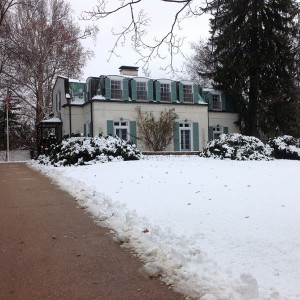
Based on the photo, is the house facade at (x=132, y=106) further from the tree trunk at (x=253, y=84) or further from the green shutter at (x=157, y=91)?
the tree trunk at (x=253, y=84)

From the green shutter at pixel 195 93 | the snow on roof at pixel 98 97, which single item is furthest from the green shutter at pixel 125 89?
the green shutter at pixel 195 93

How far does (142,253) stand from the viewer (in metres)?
3.48

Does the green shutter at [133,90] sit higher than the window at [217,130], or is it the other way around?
the green shutter at [133,90]

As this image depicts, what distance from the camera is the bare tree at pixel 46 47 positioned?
1029 inches

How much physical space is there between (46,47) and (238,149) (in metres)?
18.9

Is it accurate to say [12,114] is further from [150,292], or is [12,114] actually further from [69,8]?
[150,292]

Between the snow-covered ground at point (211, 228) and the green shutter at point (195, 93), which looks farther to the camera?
the green shutter at point (195, 93)

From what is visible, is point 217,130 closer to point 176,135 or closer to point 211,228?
point 176,135

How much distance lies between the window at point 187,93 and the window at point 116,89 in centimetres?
450

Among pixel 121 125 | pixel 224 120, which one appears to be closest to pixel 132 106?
pixel 121 125

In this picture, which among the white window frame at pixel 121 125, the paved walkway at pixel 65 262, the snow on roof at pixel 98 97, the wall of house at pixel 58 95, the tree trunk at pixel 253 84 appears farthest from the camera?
the wall of house at pixel 58 95

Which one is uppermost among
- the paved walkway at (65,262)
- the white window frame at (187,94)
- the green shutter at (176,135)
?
the white window frame at (187,94)

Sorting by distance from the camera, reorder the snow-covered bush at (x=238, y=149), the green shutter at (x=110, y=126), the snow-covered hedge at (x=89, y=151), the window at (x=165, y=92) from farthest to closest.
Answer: the window at (x=165, y=92)
the green shutter at (x=110, y=126)
the snow-covered bush at (x=238, y=149)
the snow-covered hedge at (x=89, y=151)

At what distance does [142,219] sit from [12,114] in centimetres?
2976
